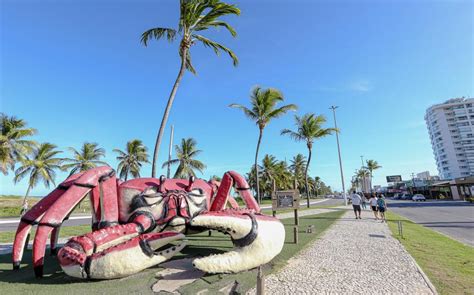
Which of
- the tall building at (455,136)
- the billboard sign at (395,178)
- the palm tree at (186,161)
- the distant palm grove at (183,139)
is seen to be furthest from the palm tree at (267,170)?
the tall building at (455,136)

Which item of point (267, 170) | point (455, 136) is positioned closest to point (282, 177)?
point (267, 170)

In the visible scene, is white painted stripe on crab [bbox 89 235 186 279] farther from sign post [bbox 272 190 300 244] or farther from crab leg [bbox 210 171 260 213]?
sign post [bbox 272 190 300 244]

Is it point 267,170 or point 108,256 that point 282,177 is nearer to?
point 267,170

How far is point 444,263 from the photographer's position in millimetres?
5320

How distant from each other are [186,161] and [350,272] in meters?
27.0

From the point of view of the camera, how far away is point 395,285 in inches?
155

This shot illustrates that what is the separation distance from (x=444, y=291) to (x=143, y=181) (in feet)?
16.8

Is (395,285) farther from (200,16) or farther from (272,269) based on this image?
(200,16)

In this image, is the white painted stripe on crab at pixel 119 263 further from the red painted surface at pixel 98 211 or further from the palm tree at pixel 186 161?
the palm tree at pixel 186 161

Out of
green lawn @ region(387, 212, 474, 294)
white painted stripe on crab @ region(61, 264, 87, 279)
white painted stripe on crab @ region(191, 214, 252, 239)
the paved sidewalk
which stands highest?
white painted stripe on crab @ region(191, 214, 252, 239)

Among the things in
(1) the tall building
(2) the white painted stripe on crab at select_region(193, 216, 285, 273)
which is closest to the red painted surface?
(2) the white painted stripe on crab at select_region(193, 216, 285, 273)

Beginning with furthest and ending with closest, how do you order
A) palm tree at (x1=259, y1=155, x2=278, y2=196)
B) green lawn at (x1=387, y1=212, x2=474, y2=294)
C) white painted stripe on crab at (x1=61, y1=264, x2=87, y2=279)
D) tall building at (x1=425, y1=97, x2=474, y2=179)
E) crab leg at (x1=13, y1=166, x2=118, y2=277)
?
tall building at (x1=425, y1=97, x2=474, y2=179)
palm tree at (x1=259, y1=155, x2=278, y2=196)
green lawn at (x1=387, y1=212, x2=474, y2=294)
crab leg at (x1=13, y1=166, x2=118, y2=277)
white painted stripe on crab at (x1=61, y1=264, x2=87, y2=279)

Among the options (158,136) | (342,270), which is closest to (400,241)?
(342,270)

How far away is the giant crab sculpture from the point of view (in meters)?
2.98
